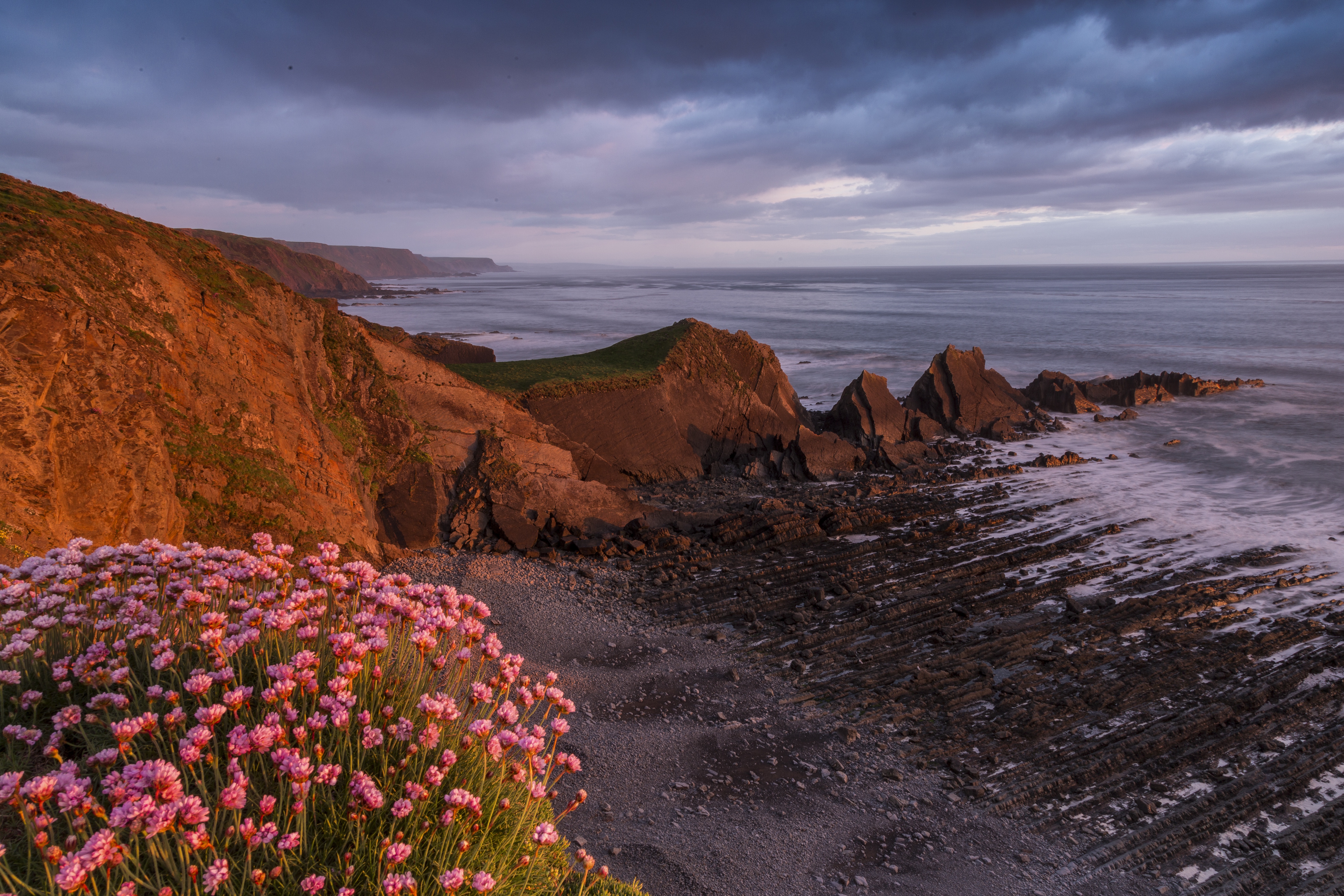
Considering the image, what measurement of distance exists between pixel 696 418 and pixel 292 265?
119311 mm

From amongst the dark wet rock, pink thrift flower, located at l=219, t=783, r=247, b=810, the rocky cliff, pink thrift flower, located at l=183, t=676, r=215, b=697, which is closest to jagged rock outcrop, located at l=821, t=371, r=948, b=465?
the rocky cliff

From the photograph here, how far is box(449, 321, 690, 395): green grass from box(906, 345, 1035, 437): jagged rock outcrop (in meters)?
9.26

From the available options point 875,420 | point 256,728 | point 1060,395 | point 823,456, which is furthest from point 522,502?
point 1060,395

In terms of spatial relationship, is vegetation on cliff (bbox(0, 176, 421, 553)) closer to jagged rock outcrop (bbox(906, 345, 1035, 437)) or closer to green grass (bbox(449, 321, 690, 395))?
green grass (bbox(449, 321, 690, 395))

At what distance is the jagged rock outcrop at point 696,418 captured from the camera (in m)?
18.8

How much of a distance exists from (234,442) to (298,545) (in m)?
1.84

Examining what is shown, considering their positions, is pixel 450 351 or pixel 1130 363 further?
pixel 1130 363

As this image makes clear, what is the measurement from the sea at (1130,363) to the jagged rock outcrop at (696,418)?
596 cm

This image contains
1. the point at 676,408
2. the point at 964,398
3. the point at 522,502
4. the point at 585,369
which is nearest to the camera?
the point at 522,502

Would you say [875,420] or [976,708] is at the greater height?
[875,420]

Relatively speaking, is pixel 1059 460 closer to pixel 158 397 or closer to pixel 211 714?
pixel 158 397

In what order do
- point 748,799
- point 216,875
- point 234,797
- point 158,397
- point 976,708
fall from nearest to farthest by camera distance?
point 216,875
point 234,797
point 748,799
point 976,708
point 158,397

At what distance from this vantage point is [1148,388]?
30719 millimetres

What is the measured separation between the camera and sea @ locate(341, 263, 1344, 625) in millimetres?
15367
